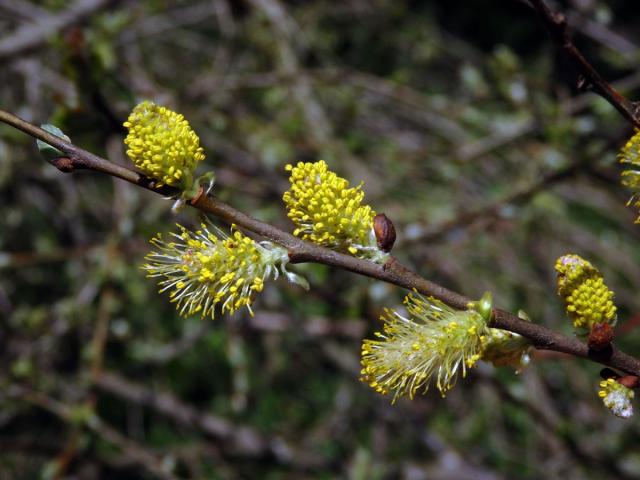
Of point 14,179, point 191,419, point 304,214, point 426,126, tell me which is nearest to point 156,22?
point 14,179

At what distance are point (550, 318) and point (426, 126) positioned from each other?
116cm

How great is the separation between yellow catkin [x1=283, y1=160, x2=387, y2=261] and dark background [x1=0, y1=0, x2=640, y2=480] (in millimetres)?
722

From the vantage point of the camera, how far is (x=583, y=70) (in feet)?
3.47

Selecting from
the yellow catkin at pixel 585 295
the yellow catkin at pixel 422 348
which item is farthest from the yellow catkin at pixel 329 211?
the yellow catkin at pixel 585 295

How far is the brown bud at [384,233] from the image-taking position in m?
1.03

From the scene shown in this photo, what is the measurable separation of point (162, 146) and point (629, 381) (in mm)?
806

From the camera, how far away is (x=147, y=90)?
101 inches

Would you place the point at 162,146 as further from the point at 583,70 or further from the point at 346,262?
the point at 583,70

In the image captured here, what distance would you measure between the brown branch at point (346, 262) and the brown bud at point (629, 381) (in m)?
0.01

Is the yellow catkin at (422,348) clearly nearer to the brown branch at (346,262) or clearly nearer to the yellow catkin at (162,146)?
the brown branch at (346,262)

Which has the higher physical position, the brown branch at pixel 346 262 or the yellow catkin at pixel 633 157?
the yellow catkin at pixel 633 157

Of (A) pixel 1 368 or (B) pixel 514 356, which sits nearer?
(B) pixel 514 356

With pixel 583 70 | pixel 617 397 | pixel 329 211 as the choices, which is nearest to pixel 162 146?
pixel 329 211

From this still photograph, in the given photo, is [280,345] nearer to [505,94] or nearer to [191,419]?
[191,419]
